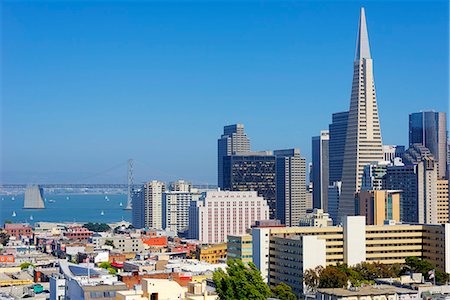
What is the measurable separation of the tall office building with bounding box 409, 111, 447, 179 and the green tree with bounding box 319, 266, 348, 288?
50.4 m

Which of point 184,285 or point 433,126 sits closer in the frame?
point 184,285

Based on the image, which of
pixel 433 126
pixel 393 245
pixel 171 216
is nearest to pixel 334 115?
pixel 433 126

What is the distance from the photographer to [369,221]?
43438mm

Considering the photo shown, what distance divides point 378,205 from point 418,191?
391cm

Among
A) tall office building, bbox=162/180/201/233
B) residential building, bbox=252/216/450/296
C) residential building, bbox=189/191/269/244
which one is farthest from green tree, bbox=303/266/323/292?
tall office building, bbox=162/180/201/233

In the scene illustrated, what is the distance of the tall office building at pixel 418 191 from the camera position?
152 ft

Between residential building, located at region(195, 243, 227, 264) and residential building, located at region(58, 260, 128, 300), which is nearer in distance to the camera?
residential building, located at region(58, 260, 128, 300)

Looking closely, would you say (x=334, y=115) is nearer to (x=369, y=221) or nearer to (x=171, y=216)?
(x=171, y=216)

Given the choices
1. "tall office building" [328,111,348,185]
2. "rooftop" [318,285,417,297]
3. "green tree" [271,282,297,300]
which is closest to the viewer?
"rooftop" [318,285,417,297]

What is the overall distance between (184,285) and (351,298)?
3226 millimetres

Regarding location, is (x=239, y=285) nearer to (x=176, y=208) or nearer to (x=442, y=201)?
(x=442, y=201)

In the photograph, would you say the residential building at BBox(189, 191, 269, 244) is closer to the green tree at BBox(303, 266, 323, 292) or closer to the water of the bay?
the water of the bay

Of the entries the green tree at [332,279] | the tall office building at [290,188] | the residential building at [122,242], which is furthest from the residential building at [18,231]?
the green tree at [332,279]

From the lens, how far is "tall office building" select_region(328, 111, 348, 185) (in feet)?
212
